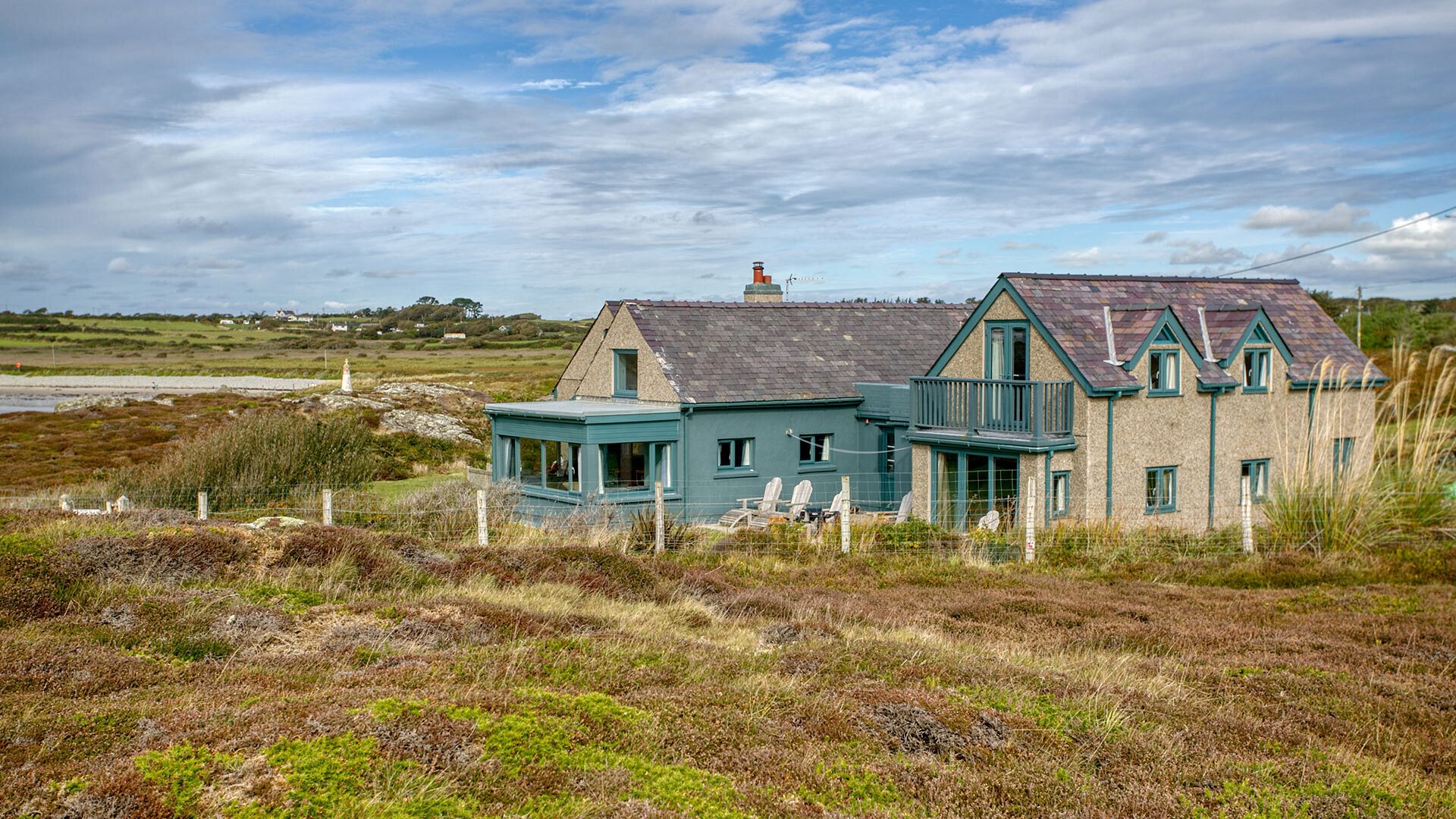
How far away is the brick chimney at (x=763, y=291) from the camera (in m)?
32.2

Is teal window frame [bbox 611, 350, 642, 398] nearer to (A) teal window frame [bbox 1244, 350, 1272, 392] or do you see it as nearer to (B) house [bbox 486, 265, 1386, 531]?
(B) house [bbox 486, 265, 1386, 531]

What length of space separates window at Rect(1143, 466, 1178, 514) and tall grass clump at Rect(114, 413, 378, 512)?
1726cm

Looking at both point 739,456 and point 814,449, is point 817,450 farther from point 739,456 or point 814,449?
point 739,456

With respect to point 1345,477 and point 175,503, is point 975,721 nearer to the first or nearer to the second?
point 1345,477

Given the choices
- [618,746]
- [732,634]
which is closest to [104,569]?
[732,634]

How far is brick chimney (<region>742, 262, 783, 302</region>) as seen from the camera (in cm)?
3222

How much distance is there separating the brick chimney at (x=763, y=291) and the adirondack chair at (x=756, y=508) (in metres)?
8.20

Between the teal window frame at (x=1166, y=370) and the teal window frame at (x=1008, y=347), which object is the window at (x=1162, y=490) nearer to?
the teal window frame at (x=1166, y=370)

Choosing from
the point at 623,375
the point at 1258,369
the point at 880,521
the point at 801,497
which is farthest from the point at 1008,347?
the point at 623,375

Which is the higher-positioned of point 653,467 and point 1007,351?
point 1007,351

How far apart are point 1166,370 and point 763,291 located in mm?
13825

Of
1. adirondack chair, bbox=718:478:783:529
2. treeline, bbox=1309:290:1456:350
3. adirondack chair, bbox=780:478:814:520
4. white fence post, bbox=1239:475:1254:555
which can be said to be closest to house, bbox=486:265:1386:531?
adirondack chair, bbox=718:478:783:529

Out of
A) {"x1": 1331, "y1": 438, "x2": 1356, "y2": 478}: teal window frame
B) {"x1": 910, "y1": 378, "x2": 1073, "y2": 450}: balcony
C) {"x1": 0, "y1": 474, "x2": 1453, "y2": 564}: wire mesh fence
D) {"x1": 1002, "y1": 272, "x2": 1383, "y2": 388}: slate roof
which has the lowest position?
{"x1": 0, "y1": 474, "x2": 1453, "y2": 564}: wire mesh fence

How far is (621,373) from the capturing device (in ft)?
92.1
